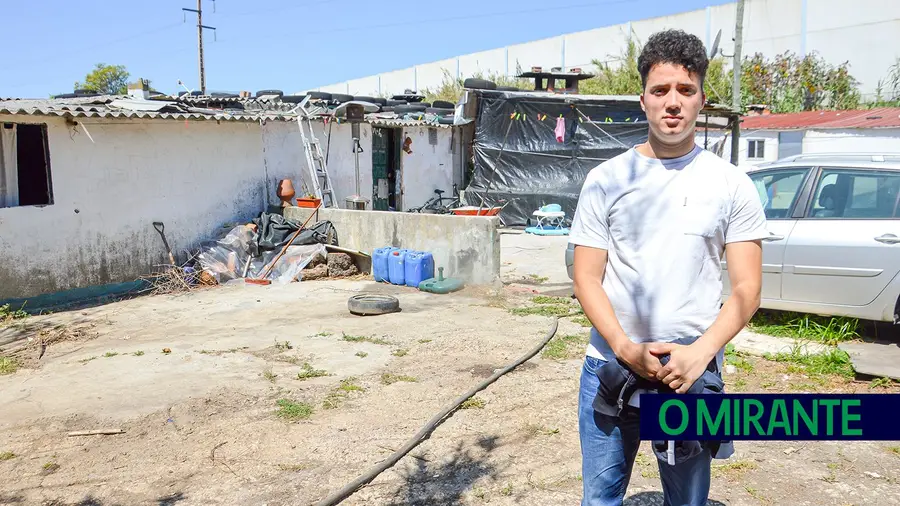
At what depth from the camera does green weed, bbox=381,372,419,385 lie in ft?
18.1

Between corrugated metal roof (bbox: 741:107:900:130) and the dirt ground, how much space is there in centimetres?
1111

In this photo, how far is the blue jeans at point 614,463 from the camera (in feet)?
6.56

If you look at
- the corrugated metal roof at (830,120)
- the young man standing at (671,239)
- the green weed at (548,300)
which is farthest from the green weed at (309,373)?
the corrugated metal roof at (830,120)

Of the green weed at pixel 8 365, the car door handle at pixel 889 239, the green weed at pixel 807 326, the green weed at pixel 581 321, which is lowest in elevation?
the green weed at pixel 8 365

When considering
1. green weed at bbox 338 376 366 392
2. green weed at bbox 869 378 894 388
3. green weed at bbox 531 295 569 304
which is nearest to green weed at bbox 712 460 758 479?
green weed at bbox 869 378 894 388

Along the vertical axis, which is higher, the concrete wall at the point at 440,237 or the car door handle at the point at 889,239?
the car door handle at the point at 889,239

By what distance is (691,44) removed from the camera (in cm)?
196

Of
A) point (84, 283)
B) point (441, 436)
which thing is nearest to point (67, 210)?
point (84, 283)

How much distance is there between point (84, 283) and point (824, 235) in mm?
9287

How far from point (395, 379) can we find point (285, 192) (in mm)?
7693

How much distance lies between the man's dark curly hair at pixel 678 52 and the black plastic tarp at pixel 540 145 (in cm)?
1392

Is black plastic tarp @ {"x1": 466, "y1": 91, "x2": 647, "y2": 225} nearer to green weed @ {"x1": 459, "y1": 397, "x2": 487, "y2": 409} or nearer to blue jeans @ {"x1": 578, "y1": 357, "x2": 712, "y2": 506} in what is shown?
green weed @ {"x1": 459, "y1": 397, "x2": 487, "y2": 409}

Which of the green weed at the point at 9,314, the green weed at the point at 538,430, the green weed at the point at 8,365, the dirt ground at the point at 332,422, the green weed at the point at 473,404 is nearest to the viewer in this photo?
the dirt ground at the point at 332,422

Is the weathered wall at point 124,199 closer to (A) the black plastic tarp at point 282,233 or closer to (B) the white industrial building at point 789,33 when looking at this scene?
(A) the black plastic tarp at point 282,233
